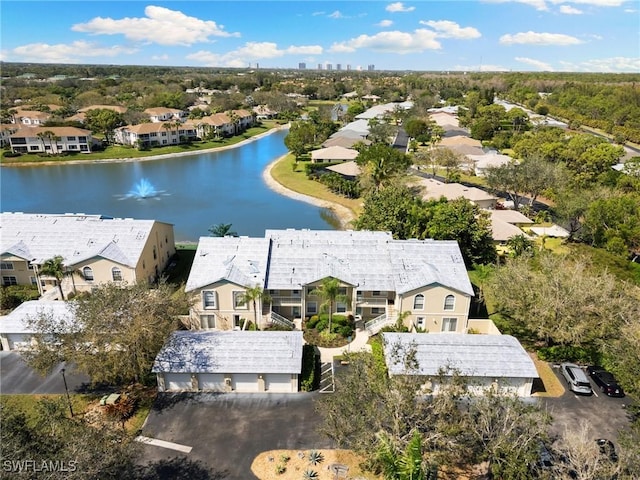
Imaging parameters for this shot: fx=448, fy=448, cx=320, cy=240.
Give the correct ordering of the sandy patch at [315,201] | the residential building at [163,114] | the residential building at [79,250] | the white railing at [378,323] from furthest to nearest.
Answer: the residential building at [163,114] < the sandy patch at [315,201] < the residential building at [79,250] < the white railing at [378,323]

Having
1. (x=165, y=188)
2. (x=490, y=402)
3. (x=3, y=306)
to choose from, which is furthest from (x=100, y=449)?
(x=165, y=188)

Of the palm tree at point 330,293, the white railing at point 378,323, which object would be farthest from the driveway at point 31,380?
the white railing at point 378,323

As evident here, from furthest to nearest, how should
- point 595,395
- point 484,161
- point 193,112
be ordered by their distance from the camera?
1. point 193,112
2. point 484,161
3. point 595,395

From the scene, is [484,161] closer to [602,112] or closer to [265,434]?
[265,434]

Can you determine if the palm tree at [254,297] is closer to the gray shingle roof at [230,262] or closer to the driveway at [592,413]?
the gray shingle roof at [230,262]

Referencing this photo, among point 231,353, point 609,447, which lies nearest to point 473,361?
point 609,447

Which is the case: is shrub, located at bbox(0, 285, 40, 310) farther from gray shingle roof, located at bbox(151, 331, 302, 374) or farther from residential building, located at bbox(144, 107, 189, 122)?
residential building, located at bbox(144, 107, 189, 122)
